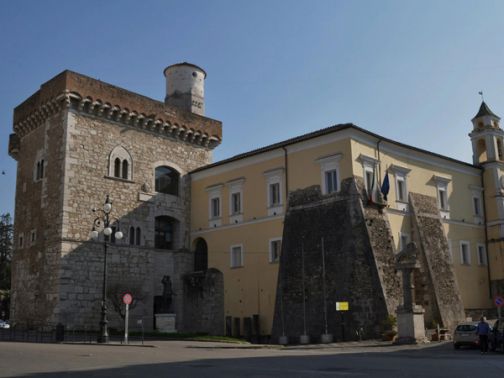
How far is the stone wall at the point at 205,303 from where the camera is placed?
33000 millimetres

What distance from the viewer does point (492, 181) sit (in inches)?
1476

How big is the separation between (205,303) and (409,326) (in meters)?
13.5

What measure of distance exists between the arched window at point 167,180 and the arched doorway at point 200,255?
3.59m

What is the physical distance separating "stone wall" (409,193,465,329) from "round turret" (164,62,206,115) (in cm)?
1654

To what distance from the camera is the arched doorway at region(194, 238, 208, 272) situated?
3706 cm

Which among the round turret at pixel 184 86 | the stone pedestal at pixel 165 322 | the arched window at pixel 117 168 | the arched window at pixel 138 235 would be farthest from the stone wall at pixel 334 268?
the round turret at pixel 184 86

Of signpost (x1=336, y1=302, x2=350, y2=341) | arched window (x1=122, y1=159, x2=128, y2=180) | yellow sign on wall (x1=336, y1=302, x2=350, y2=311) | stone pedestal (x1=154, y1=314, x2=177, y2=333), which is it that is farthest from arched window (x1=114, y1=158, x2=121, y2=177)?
yellow sign on wall (x1=336, y1=302, x2=350, y2=311)

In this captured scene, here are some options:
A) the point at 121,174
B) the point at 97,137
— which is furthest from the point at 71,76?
the point at 121,174

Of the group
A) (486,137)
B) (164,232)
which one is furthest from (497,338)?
(164,232)

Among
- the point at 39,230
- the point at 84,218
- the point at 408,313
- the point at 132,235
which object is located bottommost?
the point at 408,313

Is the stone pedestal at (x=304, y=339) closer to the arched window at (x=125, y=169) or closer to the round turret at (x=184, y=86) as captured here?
the arched window at (x=125, y=169)

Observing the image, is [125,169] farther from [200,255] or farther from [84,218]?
[200,255]

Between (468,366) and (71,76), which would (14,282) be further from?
(468,366)

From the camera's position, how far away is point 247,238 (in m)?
33.7
